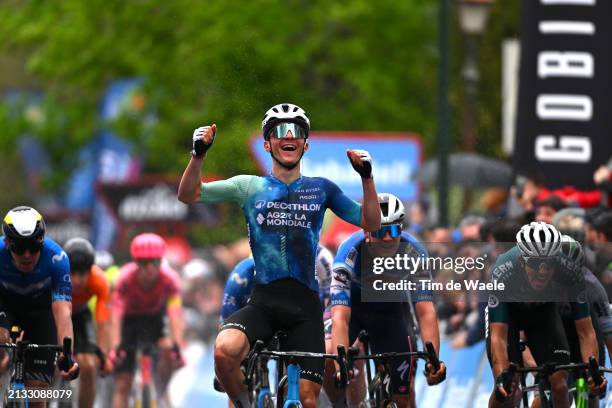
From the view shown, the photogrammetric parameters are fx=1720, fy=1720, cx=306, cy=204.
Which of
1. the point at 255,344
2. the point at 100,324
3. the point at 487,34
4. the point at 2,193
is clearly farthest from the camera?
the point at 2,193

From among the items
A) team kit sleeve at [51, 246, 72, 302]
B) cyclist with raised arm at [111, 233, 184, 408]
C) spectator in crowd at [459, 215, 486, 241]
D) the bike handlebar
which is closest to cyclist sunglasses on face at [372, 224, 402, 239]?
→ team kit sleeve at [51, 246, 72, 302]

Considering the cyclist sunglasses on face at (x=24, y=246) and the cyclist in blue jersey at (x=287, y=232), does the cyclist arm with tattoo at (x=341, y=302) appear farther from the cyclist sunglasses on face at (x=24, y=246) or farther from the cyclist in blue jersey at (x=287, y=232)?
the cyclist sunglasses on face at (x=24, y=246)

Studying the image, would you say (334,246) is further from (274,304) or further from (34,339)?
(274,304)

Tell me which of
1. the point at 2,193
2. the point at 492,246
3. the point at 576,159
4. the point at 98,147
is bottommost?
the point at 492,246

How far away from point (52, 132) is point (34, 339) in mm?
23510

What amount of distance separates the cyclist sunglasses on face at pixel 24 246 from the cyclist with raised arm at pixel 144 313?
15.8 feet

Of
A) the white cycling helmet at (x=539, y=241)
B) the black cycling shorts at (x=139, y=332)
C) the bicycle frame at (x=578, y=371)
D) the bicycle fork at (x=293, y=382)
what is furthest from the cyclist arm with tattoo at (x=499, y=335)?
the black cycling shorts at (x=139, y=332)

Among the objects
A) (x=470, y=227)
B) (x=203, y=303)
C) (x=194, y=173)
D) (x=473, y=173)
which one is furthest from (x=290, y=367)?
(x=203, y=303)

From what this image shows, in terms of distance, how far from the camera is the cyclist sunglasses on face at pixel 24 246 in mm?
12086

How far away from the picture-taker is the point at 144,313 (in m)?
17.9

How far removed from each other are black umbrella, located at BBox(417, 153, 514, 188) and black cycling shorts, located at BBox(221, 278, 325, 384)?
11.3 meters

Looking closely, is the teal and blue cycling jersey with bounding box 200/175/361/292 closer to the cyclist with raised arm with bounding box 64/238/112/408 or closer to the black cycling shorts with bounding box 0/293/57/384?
the black cycling shorts with bounding box 0/293/57/384

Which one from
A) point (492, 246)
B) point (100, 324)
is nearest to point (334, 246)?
point (100, 324)

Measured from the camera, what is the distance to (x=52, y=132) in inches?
1431
